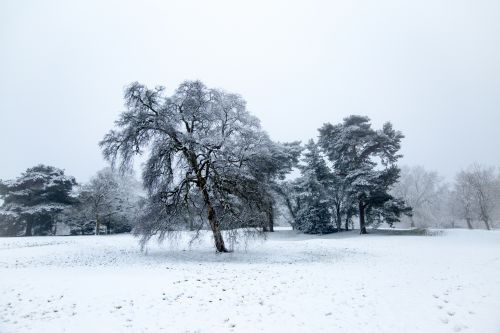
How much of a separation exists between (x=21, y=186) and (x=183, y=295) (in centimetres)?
4541

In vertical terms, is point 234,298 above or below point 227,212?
below

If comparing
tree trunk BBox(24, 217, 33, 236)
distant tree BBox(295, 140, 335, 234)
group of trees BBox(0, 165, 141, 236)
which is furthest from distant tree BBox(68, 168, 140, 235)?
distant tree BBox(295, 140, 335, 234)

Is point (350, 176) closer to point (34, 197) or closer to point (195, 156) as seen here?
point (195, 156)

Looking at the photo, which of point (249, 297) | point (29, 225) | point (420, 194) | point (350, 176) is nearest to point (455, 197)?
point (420, 194)

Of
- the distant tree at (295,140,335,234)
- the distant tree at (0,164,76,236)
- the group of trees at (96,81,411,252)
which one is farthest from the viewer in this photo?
the distant tree at (0,164,76,236)

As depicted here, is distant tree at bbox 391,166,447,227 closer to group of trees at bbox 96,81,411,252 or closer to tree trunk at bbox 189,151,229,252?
group of trees at bbox 96,81,411,252

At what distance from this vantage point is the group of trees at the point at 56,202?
41656mm

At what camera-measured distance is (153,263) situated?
1625 centimetres

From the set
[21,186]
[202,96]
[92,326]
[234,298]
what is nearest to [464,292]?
[234,298]

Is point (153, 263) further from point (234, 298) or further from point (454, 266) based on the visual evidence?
point (454, 266)

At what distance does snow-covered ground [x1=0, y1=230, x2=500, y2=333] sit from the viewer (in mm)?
7566

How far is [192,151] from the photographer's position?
18656 mm

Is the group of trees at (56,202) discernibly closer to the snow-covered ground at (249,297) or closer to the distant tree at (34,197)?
the distant tree at (34,197)

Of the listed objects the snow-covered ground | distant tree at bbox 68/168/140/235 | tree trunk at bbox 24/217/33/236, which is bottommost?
the snow-covered ground
